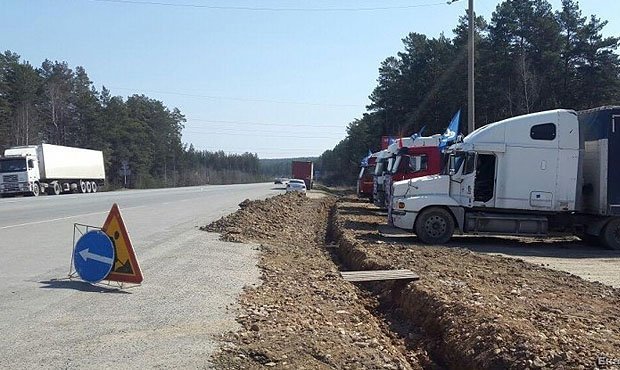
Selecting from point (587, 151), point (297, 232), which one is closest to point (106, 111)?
point (297, 232)

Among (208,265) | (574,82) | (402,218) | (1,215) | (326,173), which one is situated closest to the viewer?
(208,265)

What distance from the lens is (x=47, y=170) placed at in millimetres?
52812

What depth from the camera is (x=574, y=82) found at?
47.4m

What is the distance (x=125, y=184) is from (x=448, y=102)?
53.0 metres

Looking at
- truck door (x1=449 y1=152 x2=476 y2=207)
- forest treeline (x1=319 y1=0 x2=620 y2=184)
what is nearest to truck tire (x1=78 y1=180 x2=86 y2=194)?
forest treeline (x1=319 y1=0 x2=620 y2=184)

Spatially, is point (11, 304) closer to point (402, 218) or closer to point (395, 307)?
point (395, 307)

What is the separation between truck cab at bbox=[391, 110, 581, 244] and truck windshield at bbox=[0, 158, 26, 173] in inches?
1517

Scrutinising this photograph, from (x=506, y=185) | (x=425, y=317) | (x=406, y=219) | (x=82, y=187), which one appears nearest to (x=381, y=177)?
(x=406, y=219)

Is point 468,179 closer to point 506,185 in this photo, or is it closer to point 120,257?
point 506,185

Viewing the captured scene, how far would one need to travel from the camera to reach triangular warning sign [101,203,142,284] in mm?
9586

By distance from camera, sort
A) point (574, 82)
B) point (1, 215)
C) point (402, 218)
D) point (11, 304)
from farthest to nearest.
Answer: point (574, 82), point (1, 215), point (402, 218), point (11, 304)

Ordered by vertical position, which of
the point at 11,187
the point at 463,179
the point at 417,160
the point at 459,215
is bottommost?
the point at 11,187

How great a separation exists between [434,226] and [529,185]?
9.54 feet

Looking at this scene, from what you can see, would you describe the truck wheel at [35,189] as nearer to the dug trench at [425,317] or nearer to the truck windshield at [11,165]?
the truck windshield at [11,165]
